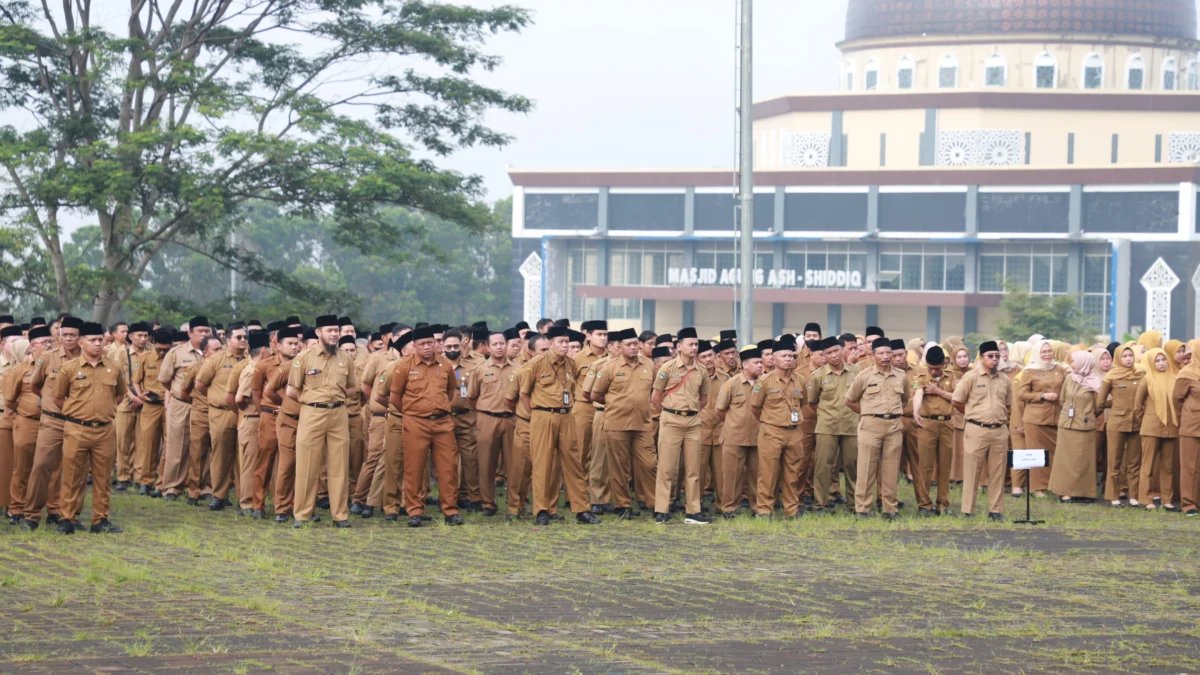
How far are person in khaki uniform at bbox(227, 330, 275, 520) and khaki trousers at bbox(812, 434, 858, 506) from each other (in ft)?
17.4

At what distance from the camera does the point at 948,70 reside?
68000 mm

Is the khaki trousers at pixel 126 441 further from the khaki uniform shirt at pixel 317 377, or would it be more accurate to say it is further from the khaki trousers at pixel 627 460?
the khaki trousers at pixel 627 460

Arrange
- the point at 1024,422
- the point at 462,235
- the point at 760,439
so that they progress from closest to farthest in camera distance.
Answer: the point at 760,439, the point at 1024,422, the point at 462,235

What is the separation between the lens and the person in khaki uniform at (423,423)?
1416cm

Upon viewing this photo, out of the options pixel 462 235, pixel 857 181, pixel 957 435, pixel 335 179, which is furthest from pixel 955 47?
pixel 957 435

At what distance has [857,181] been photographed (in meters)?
63.7

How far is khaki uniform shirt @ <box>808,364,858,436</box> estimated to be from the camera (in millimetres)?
15562

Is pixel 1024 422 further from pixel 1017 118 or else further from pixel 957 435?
pixel 1017 118

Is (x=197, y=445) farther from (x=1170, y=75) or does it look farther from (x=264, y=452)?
(x=1170, y=75)

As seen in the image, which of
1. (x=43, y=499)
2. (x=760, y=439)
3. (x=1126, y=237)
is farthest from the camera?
(x=1126, y=237)

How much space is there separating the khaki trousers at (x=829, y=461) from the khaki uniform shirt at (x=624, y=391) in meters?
1.91

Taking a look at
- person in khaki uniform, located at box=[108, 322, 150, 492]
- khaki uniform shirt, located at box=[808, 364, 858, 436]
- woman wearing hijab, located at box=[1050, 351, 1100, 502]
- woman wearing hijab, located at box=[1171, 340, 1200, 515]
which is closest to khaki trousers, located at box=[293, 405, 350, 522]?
person in khaki uniform, located at box=[108, 322, 150, 492]

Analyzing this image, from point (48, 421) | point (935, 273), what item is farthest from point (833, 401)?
point (935, 273)

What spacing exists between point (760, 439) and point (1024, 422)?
4274 mm
